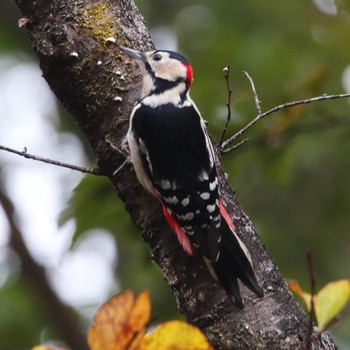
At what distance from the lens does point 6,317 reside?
5.41 meters

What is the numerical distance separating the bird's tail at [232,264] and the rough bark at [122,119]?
0.09 ft

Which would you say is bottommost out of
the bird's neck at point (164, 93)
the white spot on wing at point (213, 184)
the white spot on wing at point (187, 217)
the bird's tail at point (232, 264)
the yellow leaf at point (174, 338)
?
the bird's tail at point (232, 264)

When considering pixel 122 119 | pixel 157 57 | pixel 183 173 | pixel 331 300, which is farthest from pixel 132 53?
pixel 331 300

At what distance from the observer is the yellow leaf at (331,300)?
1770 mm

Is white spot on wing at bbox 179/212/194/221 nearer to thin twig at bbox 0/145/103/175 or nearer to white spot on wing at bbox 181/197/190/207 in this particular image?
white spot on wing at bbox 181/197/190/207

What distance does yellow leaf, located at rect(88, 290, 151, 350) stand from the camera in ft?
5.22

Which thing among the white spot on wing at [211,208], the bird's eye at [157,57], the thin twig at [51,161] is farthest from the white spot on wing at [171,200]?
the bird's eye at [157,57]

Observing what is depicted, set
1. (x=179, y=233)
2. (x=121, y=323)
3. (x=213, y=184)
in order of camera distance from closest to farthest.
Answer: (x=121, y=323)
(x=179, y=233)
(x=213, y=184)

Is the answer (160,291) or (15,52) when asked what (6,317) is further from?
(15,52)

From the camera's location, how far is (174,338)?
1640 mm

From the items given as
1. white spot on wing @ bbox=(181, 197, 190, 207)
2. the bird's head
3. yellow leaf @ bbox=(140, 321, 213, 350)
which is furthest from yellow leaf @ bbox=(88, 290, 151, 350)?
the bird's head

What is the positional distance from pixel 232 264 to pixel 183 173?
0.58 metres

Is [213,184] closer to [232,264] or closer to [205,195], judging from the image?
[205,195]

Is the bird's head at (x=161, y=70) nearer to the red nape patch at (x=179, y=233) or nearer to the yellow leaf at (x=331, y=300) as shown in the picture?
the red nape patch at (x=179, y=233)
